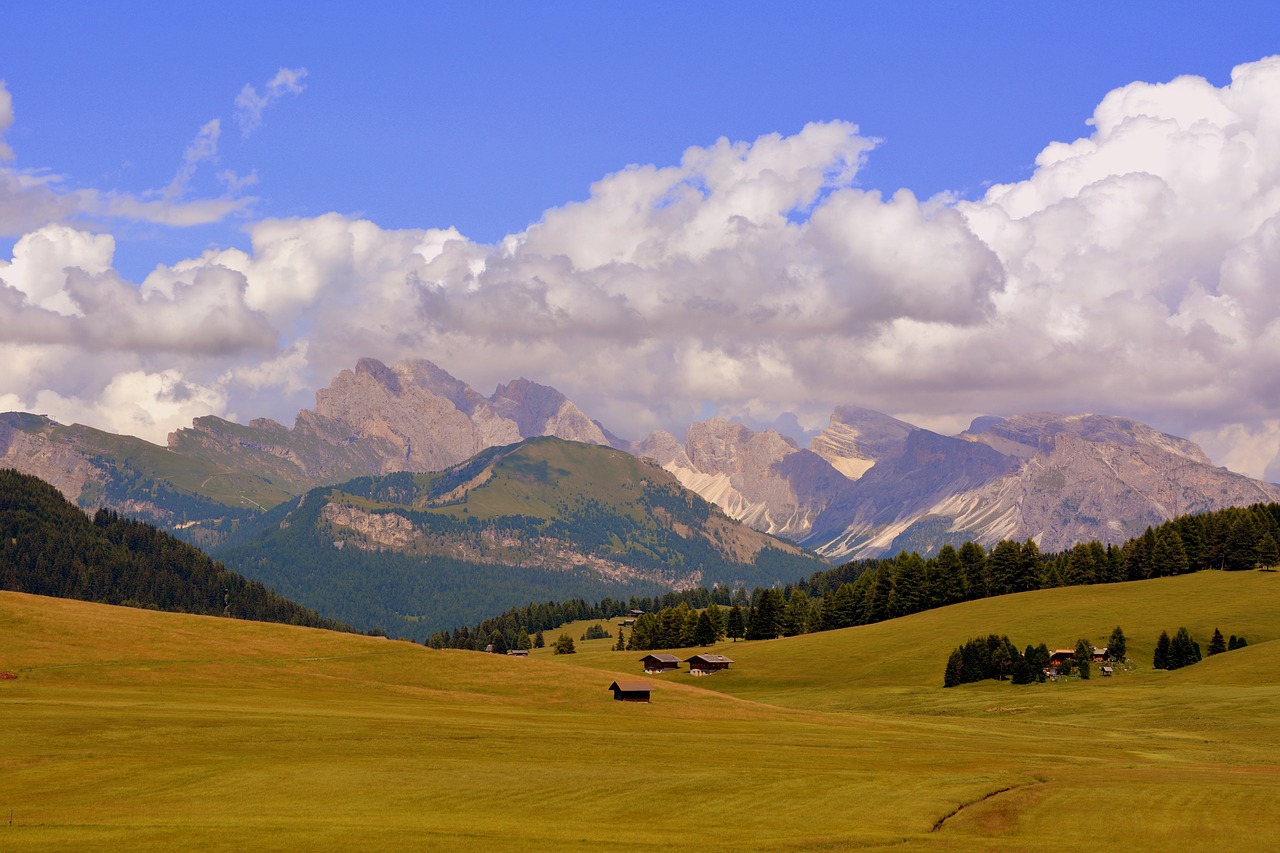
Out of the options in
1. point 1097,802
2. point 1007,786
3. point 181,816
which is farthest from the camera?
point 1007,786

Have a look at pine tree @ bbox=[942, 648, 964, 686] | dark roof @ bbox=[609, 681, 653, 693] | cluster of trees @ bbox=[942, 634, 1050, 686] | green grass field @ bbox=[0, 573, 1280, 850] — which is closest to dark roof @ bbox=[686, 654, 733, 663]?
green grass field @ bbox=[0, 573, 1280, 850]

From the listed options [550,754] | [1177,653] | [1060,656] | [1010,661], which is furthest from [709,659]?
[550,754]

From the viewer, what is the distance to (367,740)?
85.1 meters

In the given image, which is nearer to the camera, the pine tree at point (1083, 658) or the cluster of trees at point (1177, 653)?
the pine tree at point (1083, 658)

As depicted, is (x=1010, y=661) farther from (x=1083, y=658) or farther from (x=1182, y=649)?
(x=1182, y=649)

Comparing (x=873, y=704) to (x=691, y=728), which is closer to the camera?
(x=691, y=728)

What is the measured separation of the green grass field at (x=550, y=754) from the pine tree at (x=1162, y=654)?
14.6 feet

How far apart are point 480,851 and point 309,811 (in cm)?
1206

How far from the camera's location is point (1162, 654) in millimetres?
164625

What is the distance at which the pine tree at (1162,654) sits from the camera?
16350 cm

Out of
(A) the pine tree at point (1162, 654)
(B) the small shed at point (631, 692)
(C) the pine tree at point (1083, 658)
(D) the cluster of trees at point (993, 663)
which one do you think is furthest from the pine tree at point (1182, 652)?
(B) the small shed at point (631, 692)

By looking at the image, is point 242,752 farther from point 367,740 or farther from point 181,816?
point 181,816

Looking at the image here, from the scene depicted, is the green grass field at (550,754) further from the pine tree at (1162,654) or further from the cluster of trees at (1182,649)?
the pine tree at (1162,654)

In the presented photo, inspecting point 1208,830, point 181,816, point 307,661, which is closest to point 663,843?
point 181,816
